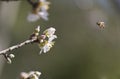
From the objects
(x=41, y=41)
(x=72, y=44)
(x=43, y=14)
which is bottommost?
(x=72, y=44)

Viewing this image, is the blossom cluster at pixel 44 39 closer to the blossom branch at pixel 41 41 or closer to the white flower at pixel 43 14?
the blossom branch at pixel 41 41

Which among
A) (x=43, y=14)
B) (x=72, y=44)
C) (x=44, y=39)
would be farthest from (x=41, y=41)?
(x=72, y=44)

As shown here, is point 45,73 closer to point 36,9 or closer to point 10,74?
point 10,74

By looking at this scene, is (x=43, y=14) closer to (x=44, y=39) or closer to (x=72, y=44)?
(x=44, y=39)

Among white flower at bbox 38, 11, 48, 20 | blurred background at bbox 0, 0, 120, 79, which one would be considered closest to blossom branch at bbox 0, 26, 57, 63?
white flower at bbox 38, 11, 48, 20

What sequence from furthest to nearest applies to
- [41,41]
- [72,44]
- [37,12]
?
1. [72,44]
2. [41,41]
3. [37,12]

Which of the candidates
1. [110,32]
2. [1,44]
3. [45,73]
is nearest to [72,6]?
[110,32]

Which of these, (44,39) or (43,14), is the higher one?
(43,14)

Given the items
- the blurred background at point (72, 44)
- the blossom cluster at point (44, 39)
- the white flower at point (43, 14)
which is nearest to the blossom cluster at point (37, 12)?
the white flower at point (43, 14)

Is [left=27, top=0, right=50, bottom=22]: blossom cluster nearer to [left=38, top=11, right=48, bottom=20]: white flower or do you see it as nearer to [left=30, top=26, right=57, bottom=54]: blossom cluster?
[left=38, top=11, right=48, bottom=20]: white flower
